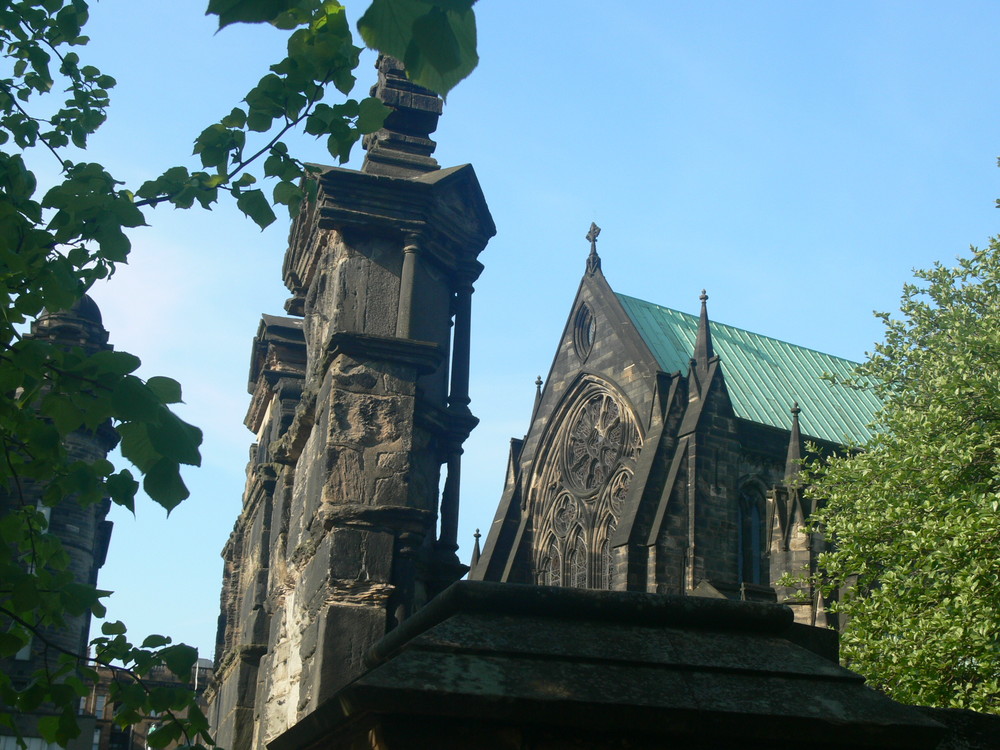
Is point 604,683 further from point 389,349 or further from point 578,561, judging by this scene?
point 578,561

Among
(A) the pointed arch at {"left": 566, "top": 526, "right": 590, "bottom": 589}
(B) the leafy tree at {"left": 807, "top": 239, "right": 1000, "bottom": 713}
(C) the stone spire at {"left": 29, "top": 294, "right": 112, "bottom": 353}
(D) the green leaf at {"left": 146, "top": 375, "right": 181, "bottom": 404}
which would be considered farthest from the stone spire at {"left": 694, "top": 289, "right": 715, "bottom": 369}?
(D) the green leaf at {"left": 146, "top": 375, "right": 181, "bottom": 404}

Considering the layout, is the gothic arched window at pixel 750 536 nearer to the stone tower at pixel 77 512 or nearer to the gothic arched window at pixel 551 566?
the gothic arched window at pixel 551 566

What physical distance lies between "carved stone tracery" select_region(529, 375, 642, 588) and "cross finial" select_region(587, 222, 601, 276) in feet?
12.5

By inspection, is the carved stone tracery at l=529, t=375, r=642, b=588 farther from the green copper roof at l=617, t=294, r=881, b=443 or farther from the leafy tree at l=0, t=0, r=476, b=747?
the leafy tree at l=0, t=0, r=476, b=747

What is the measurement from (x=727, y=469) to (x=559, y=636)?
25522mm

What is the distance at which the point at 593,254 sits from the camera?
35.3m

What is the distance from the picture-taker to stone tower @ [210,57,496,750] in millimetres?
6621

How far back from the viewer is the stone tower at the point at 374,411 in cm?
662

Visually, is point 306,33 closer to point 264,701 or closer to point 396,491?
point 396,491

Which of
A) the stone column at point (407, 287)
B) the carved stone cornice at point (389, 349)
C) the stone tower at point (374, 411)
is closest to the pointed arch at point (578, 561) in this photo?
the stone tower at point (374, 411)

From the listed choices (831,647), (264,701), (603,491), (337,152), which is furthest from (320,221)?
(603,491)

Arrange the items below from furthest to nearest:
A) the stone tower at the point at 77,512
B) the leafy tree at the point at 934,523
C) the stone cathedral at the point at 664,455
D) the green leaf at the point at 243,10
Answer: the stone tower at the point at 77,512, the stone cathedral at the point at 664,455, the leafy tree at the point at 934,523, the green leaf at the point at 243,10

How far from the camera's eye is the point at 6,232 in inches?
153

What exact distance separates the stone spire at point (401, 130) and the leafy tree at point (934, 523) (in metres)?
7.95
